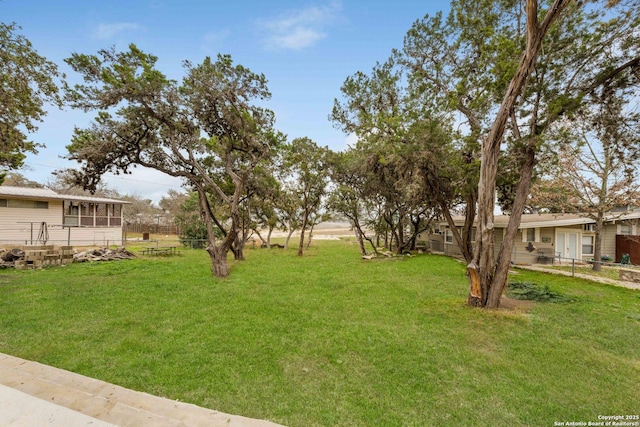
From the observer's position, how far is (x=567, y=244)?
15734mm

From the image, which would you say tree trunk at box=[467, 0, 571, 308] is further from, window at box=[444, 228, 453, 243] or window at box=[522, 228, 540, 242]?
window at box=[444, 228, 453, 243]

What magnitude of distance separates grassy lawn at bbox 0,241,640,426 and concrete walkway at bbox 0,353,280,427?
0.31 metres

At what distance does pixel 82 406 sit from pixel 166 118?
859 centimetres

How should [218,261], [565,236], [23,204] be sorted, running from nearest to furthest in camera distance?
[218,261] < [565,236] < [23,204]

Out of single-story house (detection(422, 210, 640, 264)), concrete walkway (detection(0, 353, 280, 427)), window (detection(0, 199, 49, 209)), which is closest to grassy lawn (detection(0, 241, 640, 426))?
concrete walkway (detection(0, 353, 280, 427))

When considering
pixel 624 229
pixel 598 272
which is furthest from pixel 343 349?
pixel 624 229

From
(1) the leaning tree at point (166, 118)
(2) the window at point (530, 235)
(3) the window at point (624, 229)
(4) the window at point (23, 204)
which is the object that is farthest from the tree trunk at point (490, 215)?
(4) the window at point (23, 204)

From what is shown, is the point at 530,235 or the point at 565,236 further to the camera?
the point at 565,236

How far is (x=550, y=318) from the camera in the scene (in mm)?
5945

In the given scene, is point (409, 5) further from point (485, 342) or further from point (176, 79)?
point (485, 342)

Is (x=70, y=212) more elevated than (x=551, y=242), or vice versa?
(x=70, y=212)

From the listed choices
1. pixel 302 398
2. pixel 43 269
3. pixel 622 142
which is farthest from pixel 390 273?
pixel 43 269

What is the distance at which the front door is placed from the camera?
51.2 feet

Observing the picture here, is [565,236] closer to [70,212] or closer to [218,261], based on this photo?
[218,261]
